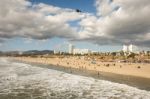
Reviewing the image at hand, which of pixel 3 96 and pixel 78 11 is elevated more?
pixel 78 11

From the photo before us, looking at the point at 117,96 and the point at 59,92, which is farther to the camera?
the point at 59,92

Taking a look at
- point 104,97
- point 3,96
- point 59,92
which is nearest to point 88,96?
point 104,97

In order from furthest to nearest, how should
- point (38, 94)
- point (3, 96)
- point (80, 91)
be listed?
point (80, 91) < point (38, 94) < point (3, 96)

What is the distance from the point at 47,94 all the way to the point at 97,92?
253 inches

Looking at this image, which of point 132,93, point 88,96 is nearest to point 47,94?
point 88,96

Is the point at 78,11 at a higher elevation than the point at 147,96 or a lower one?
higher

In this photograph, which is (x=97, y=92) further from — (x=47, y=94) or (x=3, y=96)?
(x=3, y=96)

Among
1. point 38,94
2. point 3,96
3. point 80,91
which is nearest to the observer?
point 3,96

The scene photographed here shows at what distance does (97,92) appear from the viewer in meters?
32.6

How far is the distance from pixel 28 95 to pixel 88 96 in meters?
7.07

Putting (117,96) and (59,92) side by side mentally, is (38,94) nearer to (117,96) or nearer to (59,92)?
(59,92)

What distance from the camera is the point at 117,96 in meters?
29.8

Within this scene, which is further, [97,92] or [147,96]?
[97,92]

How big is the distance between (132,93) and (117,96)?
116 inches
